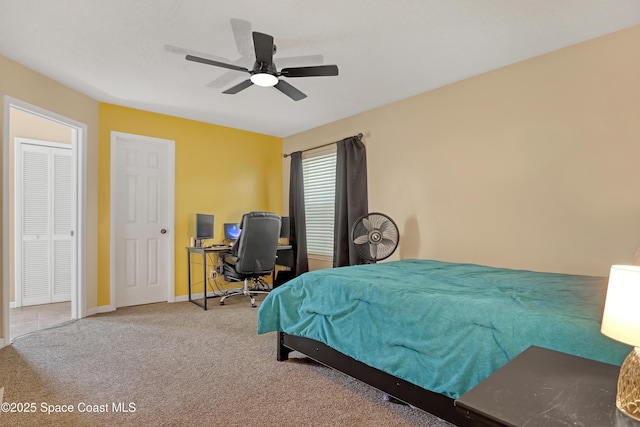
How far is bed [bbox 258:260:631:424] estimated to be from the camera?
56.4 inches

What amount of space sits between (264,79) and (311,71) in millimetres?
358

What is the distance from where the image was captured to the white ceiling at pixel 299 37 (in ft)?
7.18

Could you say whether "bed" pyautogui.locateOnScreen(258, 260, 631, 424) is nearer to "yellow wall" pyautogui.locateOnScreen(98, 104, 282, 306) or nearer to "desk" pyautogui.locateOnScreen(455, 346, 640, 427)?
"desk" pyautogui.locateOnScreen(455, 346, 640, 427)

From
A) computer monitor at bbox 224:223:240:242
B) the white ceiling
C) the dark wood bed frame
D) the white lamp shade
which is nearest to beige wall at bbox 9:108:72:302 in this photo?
the white ceiling

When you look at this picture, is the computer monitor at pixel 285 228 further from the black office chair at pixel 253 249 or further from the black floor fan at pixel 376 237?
the black floor fan at pixel 376 237

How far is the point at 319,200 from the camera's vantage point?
16.0ft

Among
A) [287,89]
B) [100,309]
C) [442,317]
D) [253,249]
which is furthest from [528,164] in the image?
[100,309]

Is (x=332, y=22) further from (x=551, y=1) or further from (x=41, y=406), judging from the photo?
(x=41, y=406)

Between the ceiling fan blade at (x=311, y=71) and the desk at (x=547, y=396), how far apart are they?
Result: 2084mm

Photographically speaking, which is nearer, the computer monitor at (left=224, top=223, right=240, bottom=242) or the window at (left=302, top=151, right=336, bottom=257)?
the window at (left=302, top=151, right=336, bottom=257)

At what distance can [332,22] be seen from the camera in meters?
2.35

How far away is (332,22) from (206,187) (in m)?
3.09

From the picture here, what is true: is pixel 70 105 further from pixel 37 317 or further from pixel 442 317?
pixel 442 317

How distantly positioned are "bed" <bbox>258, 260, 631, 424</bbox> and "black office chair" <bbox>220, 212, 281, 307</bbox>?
162 centimetres
